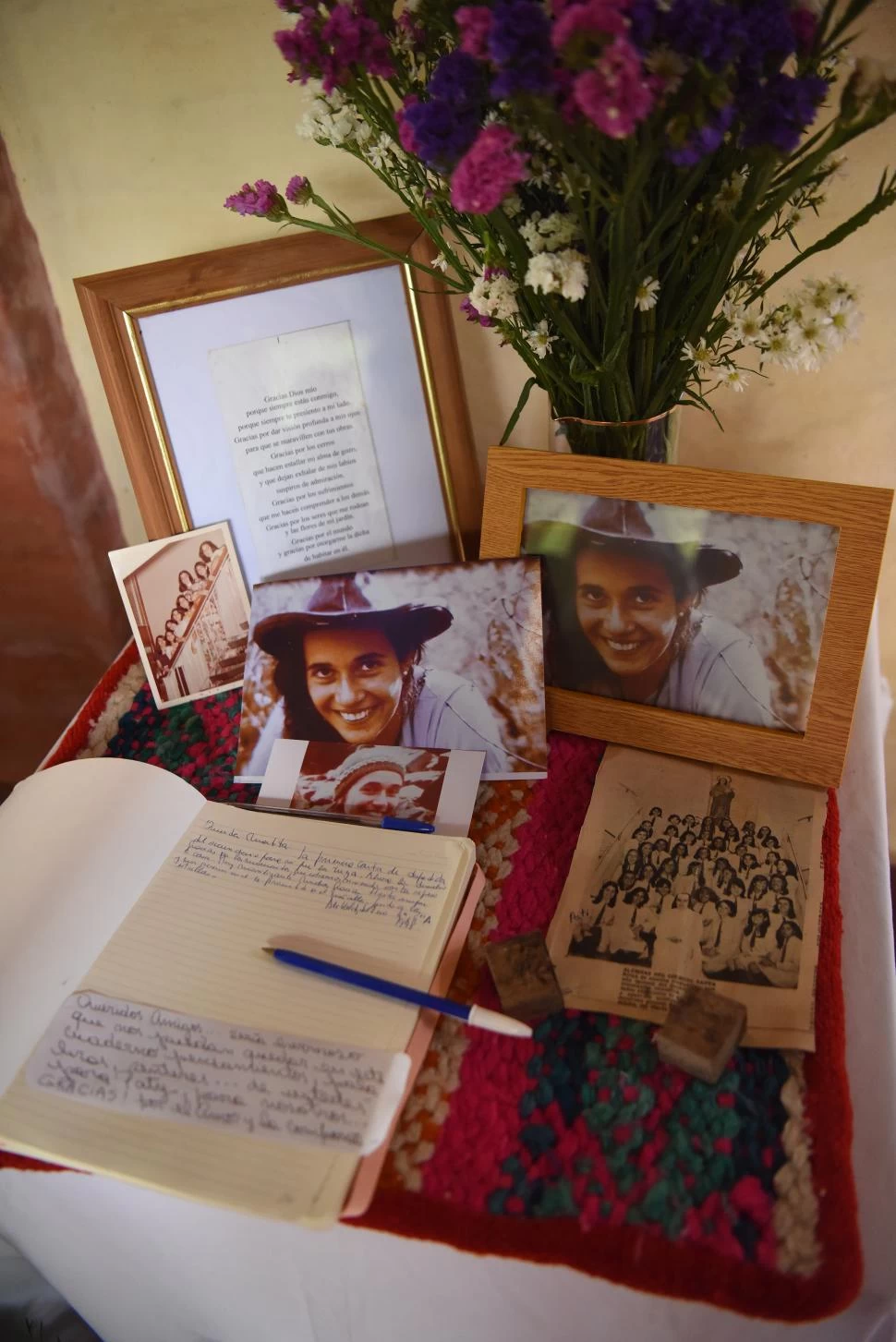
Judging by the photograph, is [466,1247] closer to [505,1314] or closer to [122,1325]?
[505,1314]

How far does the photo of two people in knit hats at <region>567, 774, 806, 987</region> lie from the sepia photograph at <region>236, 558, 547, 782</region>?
0.14 m

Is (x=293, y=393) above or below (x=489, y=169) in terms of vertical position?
below

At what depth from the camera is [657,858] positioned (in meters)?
0.68

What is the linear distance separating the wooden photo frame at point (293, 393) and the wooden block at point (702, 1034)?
22.0 inches

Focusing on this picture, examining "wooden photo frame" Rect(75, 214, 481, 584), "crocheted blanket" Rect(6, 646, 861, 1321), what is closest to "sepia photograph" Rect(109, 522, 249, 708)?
"wooden photo frame" Rect(75, 214, 481, 584)

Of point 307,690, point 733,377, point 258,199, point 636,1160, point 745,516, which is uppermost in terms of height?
point 258,199

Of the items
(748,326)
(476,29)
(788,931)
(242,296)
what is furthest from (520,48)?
(788,931)

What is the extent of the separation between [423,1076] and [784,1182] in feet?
0.71

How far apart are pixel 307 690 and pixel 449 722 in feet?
0.46

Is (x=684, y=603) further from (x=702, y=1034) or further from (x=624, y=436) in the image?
(x=702, y=1034)

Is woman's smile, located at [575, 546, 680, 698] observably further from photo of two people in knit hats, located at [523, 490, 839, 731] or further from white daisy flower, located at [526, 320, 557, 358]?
white daisy flower, located at [526, 320, 557, 358]

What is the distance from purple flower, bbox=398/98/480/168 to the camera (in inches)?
20.7

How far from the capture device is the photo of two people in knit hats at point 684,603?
2.30 ft

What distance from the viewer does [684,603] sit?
2.44ft
